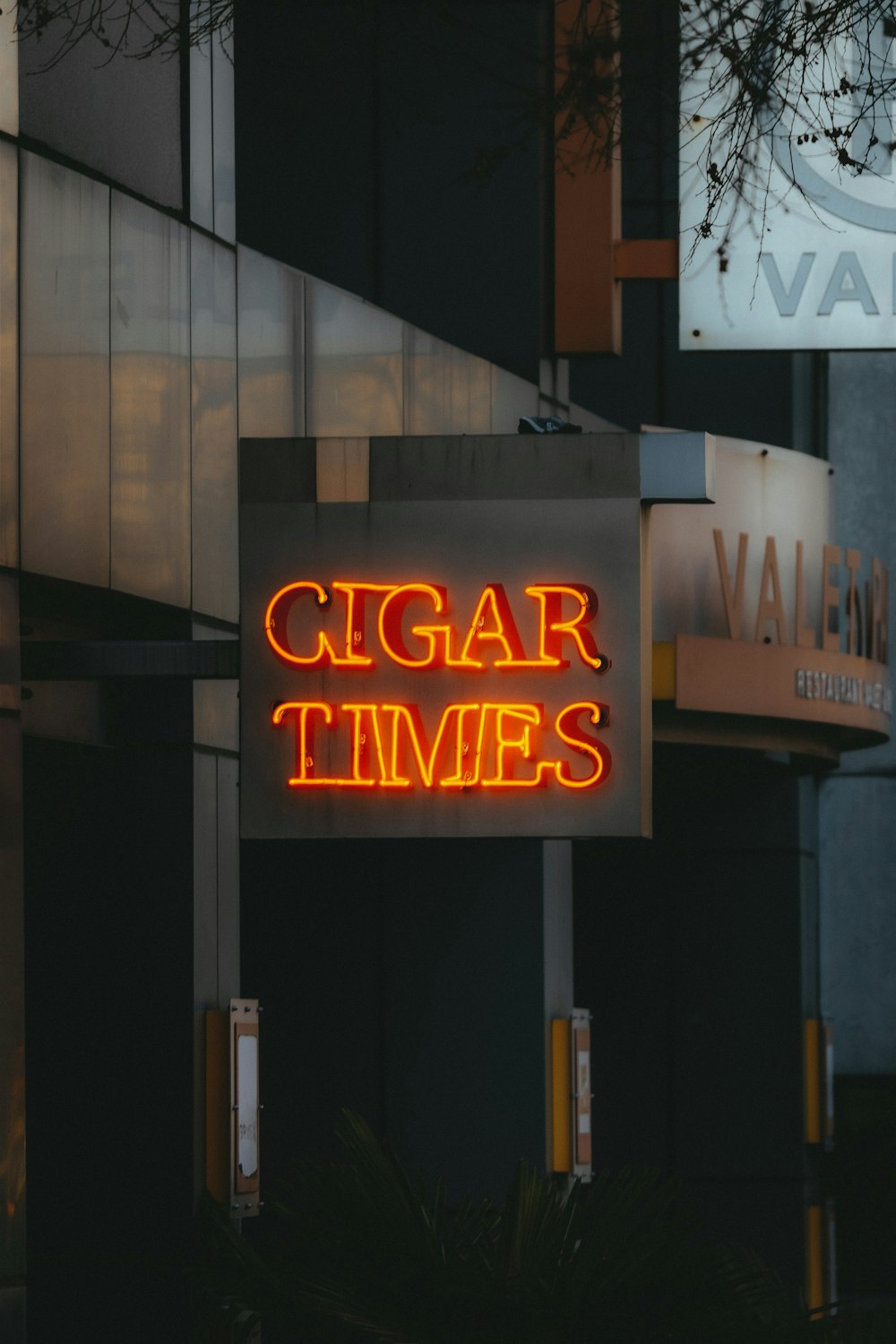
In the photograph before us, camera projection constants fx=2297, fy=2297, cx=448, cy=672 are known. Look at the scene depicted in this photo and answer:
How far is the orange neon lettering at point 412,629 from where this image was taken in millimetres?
9352

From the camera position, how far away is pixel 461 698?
31.0 ft

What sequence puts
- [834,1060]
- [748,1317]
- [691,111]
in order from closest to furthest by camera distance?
[748,1317] → [691,111] → [834,1060]

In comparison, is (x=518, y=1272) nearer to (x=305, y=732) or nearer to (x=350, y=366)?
(x=305, y=732)

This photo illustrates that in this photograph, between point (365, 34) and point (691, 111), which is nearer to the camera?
point (365, 34)

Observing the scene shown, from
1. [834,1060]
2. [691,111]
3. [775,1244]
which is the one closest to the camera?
[691,111]

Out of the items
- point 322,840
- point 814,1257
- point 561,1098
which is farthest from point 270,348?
point 814,1257

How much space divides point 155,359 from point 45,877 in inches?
90.2

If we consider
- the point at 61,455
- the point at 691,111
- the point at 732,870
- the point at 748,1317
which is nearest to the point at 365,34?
the point at 691,111

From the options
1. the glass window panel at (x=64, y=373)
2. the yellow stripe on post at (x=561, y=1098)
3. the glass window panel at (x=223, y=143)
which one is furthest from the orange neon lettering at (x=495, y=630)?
the yellow stripe on post at (x=561, y=1098)

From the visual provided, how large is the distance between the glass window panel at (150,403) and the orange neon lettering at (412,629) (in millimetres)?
1089

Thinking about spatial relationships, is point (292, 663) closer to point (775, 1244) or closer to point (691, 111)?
point (691, 111)

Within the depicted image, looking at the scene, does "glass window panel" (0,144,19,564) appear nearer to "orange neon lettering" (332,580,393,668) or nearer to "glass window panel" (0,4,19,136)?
"glass window panel" (0,4,19,136)

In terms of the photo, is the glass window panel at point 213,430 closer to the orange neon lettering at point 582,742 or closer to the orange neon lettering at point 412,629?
the orange neon lettering at point 412,629

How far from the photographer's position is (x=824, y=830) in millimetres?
19844
